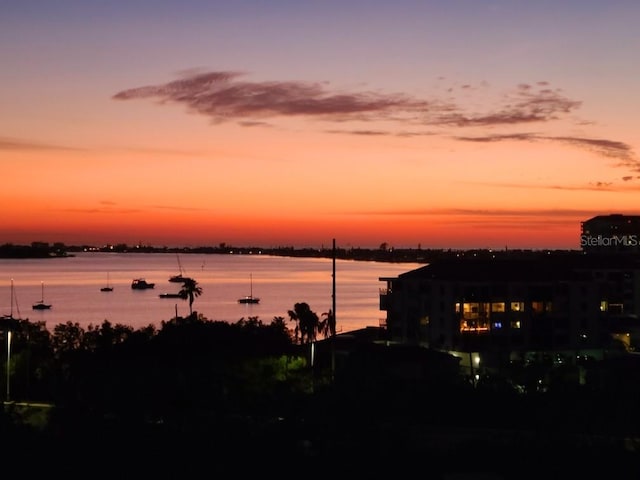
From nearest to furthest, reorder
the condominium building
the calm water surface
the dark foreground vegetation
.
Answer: the dark foreground vegetation, the condominium building, the calm water surface

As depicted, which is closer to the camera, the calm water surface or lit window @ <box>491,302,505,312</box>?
lit window @ <box>491,302,505,312</box>

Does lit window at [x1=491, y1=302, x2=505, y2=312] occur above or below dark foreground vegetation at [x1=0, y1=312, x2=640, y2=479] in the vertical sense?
above

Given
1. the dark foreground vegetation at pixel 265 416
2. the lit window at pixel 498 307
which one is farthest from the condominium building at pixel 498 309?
the dark foreground vegetation at pixel 265 416

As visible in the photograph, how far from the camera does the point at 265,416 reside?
59.5 ft

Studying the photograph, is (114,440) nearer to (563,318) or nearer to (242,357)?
(242,357)

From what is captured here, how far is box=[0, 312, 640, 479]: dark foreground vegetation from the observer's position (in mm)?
14156

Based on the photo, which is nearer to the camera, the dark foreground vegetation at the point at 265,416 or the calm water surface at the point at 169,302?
the dark foreground vegetation at the point at 265,416

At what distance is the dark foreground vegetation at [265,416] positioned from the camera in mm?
14156

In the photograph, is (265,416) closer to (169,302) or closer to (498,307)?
(498,307)

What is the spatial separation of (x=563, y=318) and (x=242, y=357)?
21262 mm

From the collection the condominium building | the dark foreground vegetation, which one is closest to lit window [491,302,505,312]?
the condominium building

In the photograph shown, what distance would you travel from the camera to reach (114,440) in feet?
51.5

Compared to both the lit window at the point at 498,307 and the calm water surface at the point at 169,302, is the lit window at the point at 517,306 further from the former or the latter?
the calm water surface at the point at 169,302

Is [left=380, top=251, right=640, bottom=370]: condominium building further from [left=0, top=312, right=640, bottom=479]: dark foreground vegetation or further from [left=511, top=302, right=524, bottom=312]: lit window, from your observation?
[left=0, top=312, right=640, bottom=479]: dark foreground vegetation
